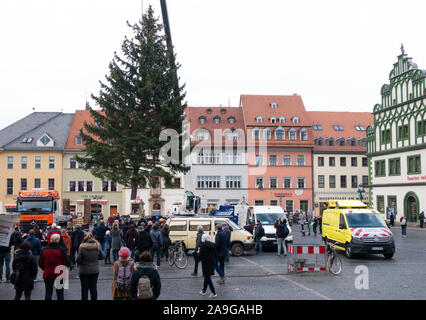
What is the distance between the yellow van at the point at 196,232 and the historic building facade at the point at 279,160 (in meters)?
46.3

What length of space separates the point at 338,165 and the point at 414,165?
22555 mm

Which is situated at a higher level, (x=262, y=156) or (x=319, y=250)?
(x=262, y=156)

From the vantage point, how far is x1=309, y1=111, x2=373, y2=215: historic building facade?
7188 centimetres

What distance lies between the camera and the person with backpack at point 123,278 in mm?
9398

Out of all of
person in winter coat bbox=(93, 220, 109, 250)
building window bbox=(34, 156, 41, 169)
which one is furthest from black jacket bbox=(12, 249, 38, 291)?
building window bbox=(34, 156, 41, 169)

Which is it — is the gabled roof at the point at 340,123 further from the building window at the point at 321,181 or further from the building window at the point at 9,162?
the building window at the point at 9,162

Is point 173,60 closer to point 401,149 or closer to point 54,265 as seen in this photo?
point 401,149

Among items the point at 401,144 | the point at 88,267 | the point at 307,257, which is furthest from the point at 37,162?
the point at 88,267

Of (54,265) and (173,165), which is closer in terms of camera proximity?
(54,265)

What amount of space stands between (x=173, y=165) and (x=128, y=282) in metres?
31.2

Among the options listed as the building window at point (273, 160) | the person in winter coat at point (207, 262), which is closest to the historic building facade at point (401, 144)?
the building window at point (273, 160)

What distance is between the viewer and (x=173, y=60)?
4056cm
